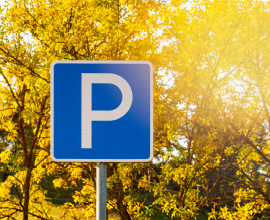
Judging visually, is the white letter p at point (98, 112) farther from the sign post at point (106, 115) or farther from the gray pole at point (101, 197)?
the gray pole at point (101, 197)

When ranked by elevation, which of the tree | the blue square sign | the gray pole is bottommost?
the gray pole

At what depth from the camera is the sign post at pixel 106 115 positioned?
188 cm

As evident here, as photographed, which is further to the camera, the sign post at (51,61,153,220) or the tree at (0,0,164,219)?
the tree at (0,0,164,219)

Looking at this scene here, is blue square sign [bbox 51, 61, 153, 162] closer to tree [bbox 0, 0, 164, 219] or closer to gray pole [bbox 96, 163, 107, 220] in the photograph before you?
gray pole [bbox 96, 163, 107, 220]

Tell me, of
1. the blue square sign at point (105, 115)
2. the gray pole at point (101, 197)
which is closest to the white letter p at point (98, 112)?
the blue square sign at point (105, 115)

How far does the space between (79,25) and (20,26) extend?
74.3 inches

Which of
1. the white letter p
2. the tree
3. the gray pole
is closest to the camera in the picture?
the gray pole

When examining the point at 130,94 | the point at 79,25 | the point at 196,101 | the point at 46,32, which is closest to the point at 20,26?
the point at 46,32

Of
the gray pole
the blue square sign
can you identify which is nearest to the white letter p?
the blue square sign

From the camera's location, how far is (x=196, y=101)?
7.05 metres

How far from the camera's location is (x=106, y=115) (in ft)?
6.23

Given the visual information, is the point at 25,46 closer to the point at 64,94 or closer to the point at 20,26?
the point at 20,26

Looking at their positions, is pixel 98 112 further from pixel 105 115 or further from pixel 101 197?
pixel 101 197

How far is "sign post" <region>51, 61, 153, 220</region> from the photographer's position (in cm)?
188
